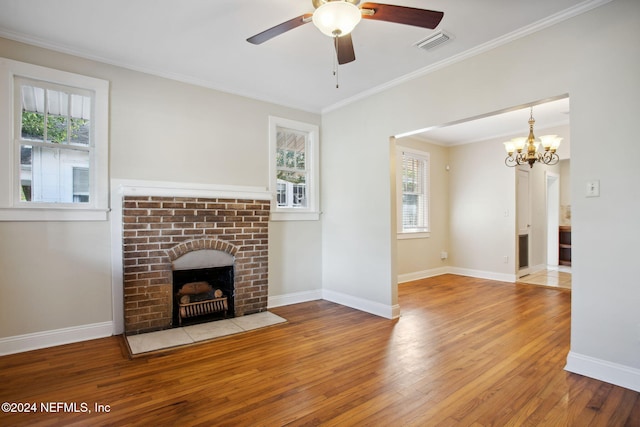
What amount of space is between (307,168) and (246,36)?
2.14m

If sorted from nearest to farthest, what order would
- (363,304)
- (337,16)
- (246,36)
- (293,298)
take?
(337,16)
(246,36)
(363,304)
(293,298)

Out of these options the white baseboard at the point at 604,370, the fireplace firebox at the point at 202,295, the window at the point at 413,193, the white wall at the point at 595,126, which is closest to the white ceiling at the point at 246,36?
the white wall at the point at 595,126

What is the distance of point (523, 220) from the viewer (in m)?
6.13

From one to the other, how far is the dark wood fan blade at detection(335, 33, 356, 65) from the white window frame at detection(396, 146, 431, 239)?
11.8 ft

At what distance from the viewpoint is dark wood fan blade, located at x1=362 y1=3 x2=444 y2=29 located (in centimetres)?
184

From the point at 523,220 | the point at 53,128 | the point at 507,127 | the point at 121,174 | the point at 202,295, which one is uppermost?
the point at 507,127

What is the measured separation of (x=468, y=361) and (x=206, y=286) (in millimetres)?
2793

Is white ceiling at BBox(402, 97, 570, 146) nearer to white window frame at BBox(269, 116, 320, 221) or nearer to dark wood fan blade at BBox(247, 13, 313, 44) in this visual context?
white window frame at BBox(269, 116, 320, 221)

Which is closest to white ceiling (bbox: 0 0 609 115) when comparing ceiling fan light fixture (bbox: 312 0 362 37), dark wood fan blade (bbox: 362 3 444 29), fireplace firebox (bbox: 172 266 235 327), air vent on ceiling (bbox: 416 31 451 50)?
air vent on ceiling (bbox: 416 31 451 50)

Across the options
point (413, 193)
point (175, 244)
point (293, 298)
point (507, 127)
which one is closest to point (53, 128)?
point (175, 244)

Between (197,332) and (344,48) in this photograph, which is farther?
(197,332)

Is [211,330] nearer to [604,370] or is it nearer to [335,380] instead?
[335,380]

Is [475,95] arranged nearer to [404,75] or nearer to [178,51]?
Answer: [404,75]

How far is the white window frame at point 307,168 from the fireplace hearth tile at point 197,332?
129 cm
